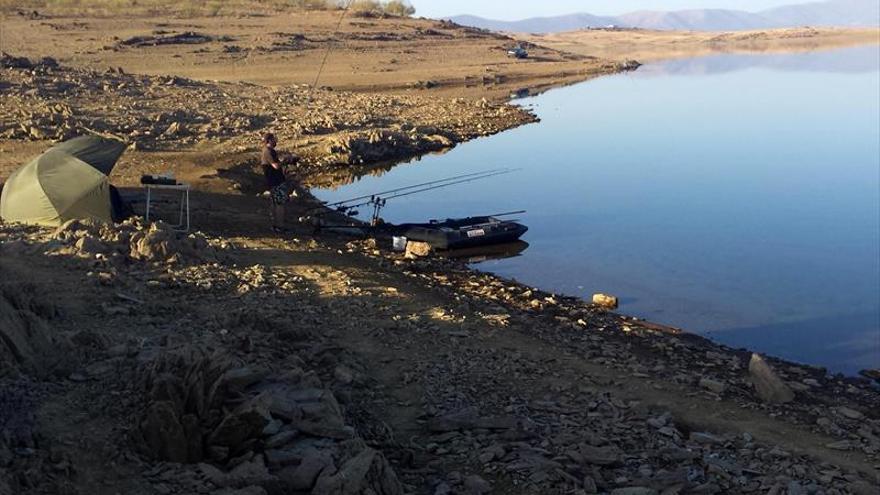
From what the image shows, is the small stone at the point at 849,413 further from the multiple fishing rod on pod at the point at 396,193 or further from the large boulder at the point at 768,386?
the multiple fishing rod on pod at the point at 396,193

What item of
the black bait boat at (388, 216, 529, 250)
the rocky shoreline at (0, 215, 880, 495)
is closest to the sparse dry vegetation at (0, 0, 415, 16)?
the black bait boat at (388, 216, 529, 250)

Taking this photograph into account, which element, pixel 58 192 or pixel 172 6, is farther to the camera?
pixel 172 6

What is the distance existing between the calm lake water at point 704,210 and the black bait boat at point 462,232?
0.54 meters

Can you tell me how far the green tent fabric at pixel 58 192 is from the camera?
13.0 m

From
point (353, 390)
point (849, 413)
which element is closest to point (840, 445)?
point (849, 413)

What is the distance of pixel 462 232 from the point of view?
1664cm

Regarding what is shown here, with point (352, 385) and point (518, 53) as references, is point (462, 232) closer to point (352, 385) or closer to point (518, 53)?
point (352, 385)

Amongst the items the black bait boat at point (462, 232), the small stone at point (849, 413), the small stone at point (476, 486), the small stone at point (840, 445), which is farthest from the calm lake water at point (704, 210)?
the small stone at point (476, 486)

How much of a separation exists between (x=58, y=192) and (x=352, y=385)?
6.71 m

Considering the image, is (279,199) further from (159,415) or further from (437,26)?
(437,26)

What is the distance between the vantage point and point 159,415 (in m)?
5.96

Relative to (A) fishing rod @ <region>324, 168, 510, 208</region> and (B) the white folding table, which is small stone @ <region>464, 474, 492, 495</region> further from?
(A) fishing rod @ <region>324, 168, 510, 208</region>

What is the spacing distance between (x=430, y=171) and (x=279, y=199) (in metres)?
10.2

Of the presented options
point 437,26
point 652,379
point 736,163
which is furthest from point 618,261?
point 437,26
